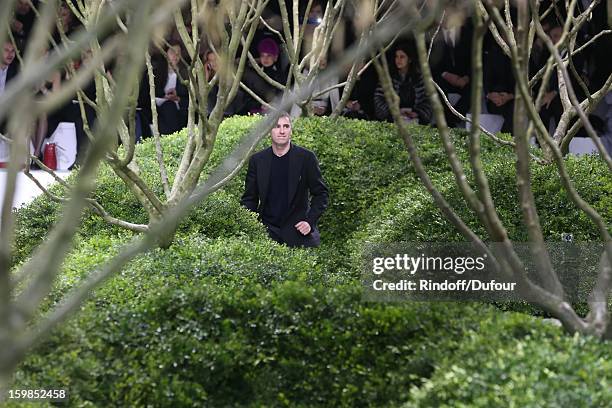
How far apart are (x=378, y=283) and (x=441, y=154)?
510 centimetres

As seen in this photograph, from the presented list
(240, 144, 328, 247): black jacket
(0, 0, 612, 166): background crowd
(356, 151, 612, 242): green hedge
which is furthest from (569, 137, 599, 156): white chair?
(240, 144, 328, 247): black jacket

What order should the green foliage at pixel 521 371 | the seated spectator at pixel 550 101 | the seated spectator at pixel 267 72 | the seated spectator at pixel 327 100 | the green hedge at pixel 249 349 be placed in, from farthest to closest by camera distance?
1. the seated spectator at pixel 267 72
2. the seated spectator at pixel 327 100
3. the seated spectator at pixel 550 101
4. the green hedge at pixel 249 349
5. the green foliage at pixel 521 371

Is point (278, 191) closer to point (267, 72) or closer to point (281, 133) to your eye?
point (281, 133)

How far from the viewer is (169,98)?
535 inches

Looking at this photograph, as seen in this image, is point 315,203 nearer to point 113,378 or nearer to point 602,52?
point 113,378

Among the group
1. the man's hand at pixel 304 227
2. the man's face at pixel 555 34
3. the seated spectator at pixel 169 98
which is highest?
the seated spectator at pixel 169 98

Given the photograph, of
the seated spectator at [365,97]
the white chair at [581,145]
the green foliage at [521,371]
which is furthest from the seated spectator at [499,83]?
the green foliage at [521,371]

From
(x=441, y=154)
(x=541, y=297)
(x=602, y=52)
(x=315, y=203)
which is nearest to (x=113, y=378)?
(x=541, y=297)

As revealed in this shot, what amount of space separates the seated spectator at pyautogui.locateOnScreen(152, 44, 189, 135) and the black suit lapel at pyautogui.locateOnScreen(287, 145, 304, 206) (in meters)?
5.90

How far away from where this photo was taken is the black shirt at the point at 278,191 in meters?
7.79

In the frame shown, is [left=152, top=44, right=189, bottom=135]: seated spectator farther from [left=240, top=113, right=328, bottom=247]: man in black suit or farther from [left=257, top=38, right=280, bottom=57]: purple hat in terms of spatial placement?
[left=240, top=113, right=328, bottom=247]: man in black suit

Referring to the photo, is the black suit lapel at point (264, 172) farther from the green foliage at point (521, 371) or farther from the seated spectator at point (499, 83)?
the seated spectator at point (499, 83)

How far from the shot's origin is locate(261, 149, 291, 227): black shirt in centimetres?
779

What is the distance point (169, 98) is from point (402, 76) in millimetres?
3089
